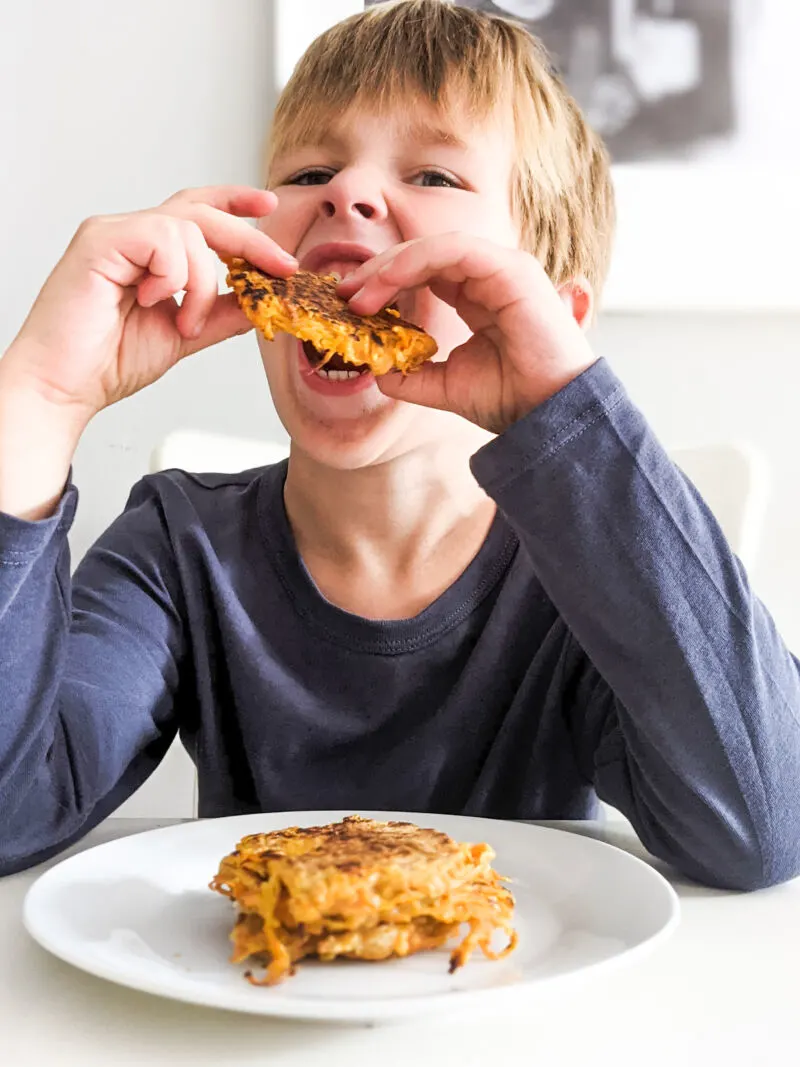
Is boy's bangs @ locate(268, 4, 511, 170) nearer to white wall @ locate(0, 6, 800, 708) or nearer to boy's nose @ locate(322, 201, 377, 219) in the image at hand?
boy's nose @ locate(322, 201, 377, 219)

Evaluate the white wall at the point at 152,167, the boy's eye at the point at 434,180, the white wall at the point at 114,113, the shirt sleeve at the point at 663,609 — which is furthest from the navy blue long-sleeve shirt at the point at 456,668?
the white wall at the point at 114,113

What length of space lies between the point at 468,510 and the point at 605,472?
16.6 inches

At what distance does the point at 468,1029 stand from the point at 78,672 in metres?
0.50

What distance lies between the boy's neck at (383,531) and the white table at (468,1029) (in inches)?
21.5

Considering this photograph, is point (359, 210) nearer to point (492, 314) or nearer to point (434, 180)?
point (434, 180)

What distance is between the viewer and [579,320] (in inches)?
51.3

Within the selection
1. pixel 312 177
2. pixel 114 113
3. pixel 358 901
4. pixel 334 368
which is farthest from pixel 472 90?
pixel 114 113

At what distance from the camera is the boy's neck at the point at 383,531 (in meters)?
1.12

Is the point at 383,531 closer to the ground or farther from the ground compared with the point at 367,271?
closer to the ground

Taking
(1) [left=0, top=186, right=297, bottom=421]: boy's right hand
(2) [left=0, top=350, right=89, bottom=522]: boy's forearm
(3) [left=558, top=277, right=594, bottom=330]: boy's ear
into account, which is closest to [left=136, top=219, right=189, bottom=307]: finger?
(1) [left=0, top=186, right=297, bottom=421]: boy's right hand

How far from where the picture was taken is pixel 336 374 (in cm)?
104

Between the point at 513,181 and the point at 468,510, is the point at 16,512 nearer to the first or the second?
the point at 468,510

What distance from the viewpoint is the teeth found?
1.04m

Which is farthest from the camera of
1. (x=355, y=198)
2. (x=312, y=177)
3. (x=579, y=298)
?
(x=579, y=298)
